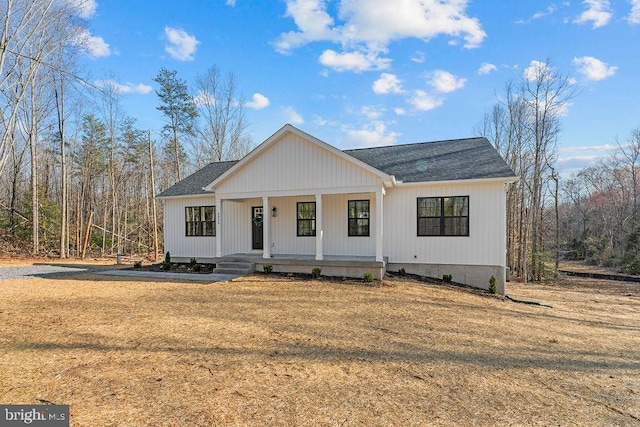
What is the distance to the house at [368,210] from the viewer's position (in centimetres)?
1075

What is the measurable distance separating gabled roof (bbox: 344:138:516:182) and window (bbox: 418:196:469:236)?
758mm

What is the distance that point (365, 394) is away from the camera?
11.5 ft

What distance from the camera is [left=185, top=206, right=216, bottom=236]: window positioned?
14281 millimetres

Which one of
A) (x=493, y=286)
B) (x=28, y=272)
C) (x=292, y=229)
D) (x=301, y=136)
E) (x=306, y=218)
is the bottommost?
(x=493, y=286)

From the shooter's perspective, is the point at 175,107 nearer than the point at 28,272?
No

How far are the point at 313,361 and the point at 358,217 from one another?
8.27 meters

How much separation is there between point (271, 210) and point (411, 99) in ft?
32.4

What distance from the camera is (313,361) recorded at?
4.40 metres

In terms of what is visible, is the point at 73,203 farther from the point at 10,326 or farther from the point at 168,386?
the point at 168,386

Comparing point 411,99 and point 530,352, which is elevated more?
point 411,99

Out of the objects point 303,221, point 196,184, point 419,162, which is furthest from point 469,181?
point 196,184

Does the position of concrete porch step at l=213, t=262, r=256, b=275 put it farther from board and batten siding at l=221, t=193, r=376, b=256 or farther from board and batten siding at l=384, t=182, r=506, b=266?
board and batten siding at l=384, t=182, r=506, b=266

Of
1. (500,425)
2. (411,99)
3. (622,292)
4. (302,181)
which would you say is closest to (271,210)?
(302,181)

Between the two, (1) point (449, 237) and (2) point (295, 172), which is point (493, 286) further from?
(2) point (295, 172)
